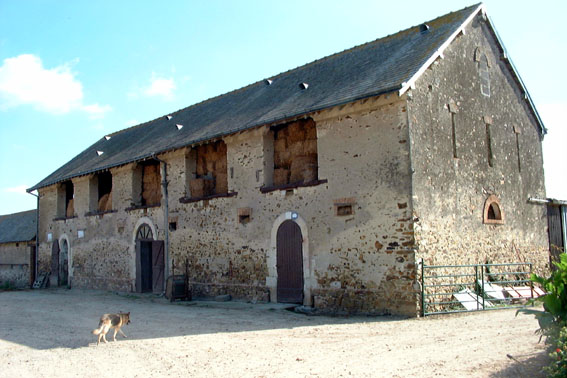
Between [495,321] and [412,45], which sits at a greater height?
[412,45]

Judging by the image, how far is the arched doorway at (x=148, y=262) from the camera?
1668 centimetres

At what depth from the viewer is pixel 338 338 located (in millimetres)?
8039

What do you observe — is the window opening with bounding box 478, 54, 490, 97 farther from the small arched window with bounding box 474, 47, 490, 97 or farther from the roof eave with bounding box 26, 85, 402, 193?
the roof eave with bounding box 26, 85, 402, 193

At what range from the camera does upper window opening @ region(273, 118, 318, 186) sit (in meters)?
12.5

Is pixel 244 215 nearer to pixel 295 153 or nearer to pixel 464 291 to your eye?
pixel 295 153

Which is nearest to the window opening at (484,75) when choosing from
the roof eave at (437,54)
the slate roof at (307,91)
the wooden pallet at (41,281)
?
the roof eave at (437,54)

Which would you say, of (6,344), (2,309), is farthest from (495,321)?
(2,309)

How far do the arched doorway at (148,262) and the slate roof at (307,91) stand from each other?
273cm

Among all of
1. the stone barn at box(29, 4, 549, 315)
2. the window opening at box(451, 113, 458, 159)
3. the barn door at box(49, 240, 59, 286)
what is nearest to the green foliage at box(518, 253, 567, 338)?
the stone barn at box(29, 4, 549, 315)

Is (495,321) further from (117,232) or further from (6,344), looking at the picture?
(117,232)

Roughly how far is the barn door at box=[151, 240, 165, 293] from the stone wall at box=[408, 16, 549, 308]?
945cm

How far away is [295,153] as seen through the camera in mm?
13031

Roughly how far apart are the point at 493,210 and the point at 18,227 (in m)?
24.2

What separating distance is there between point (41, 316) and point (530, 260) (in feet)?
43.7
